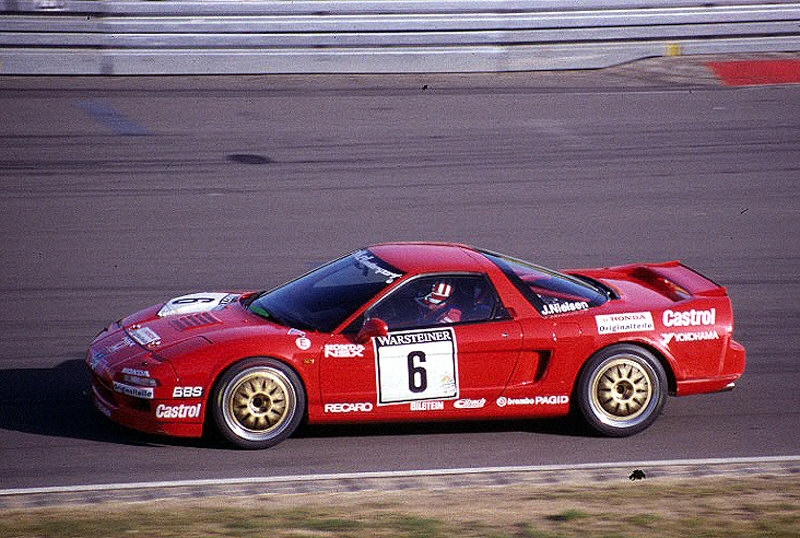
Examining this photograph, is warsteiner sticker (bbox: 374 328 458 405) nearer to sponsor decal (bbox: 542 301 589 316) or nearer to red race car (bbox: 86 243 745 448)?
red race car (bbox: 86 243 745 448)

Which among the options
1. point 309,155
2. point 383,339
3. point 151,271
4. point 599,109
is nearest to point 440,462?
point 383,339

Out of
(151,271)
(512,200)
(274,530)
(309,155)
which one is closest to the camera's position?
(274,530)

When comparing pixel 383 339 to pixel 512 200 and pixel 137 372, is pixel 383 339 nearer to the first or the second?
pixel 137 372

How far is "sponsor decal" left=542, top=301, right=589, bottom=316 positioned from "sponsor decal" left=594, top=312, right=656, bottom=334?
154 millimetres

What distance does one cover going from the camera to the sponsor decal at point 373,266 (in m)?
7.26

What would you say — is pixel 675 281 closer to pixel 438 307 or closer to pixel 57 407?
pixel 438 307

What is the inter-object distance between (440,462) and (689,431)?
1762 mm

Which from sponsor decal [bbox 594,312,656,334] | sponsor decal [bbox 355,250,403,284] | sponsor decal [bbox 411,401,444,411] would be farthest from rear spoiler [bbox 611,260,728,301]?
sponsor decal [bbox 355,250,403,284]

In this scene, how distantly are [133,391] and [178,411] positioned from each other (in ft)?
1.00

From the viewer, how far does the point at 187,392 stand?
676 cm

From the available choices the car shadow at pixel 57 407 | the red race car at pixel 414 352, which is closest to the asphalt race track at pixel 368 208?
the car shadow at pixel 57 407

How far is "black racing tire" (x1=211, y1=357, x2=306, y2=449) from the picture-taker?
681cm

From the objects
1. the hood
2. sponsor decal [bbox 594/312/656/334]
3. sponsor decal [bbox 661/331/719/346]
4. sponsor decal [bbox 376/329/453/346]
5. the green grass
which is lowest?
the green grass

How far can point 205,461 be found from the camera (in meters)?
6.71
